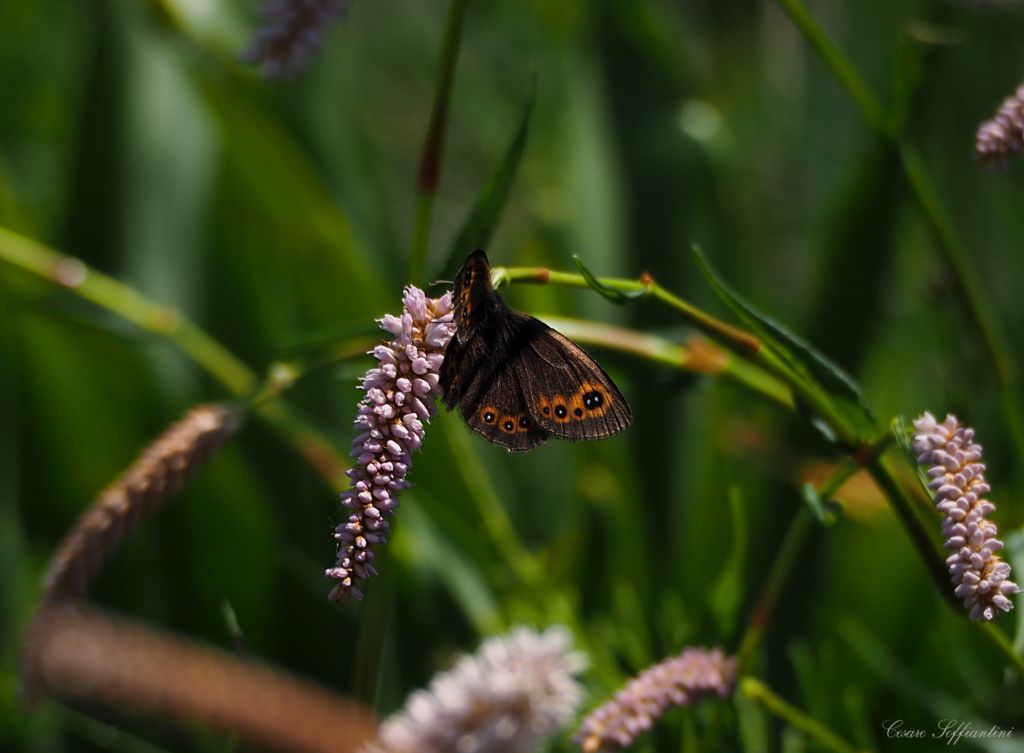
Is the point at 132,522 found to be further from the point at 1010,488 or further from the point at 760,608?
the point at 1010,488

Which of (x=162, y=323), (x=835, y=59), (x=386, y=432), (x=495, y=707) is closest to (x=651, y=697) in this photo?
(x=495, y=707)

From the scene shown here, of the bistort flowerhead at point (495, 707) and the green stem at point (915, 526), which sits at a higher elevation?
the green stem at point (915, 526)

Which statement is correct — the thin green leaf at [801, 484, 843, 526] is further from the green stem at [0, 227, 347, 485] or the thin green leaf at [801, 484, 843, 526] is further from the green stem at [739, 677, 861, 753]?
the green stem at [0, 227, 347, 485]

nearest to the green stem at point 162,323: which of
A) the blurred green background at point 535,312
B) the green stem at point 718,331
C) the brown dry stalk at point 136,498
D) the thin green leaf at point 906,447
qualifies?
the blurred green background at point 535,312

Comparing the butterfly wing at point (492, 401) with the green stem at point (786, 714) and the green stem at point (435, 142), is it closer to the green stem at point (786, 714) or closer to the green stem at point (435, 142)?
the green stem at point (435, 142)

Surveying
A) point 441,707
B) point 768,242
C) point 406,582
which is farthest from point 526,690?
point 768,242
